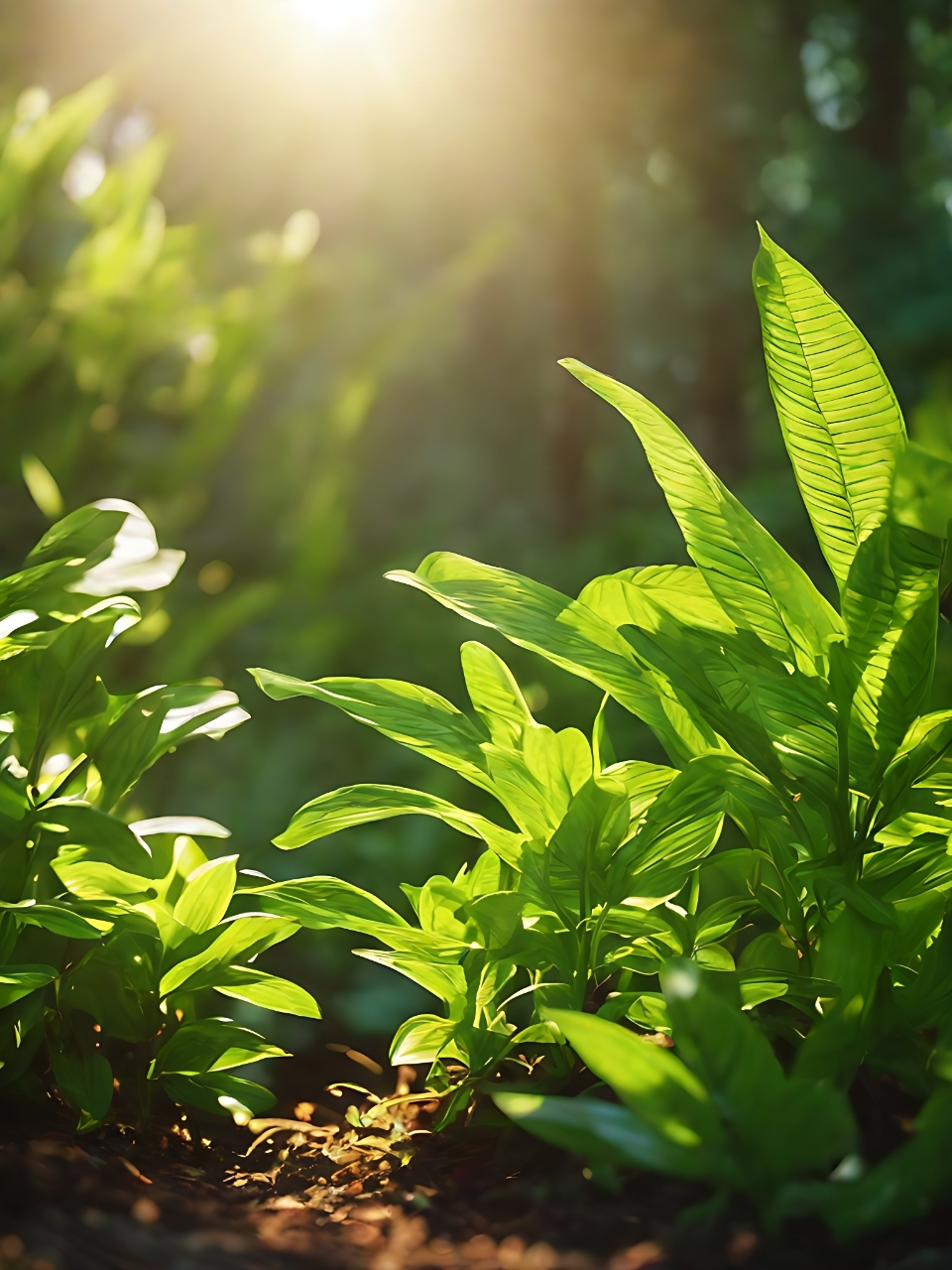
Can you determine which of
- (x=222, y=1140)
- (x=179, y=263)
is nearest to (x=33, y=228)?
(x=179, y=263)

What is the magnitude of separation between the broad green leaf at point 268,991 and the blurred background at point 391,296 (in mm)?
502

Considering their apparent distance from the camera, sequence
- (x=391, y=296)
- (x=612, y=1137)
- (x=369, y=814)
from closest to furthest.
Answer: (x=612, y=1137), (x=369, y=814), (x=391, y=296)

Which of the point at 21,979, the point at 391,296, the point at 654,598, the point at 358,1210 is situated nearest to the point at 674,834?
the point at 654,598

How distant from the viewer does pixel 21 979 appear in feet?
1.88

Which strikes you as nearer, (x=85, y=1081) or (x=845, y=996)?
(x=845, y=996)

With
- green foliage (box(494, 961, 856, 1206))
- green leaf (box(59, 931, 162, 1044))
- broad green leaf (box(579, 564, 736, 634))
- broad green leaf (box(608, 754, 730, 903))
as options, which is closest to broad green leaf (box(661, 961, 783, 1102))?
green foliage (box(494, 961, 856, 1206))

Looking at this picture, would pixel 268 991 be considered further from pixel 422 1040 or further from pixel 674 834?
pixel 674 834

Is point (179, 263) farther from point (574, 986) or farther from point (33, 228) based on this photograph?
point (574, 986)

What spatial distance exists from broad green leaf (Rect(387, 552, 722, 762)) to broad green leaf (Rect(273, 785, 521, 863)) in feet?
0.37

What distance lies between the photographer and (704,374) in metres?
5.54

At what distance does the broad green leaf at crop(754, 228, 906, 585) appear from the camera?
1.92 ft

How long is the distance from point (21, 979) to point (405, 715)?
0.86 feet

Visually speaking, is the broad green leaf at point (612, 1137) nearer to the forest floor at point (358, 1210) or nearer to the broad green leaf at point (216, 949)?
the forest floor at point (358, 1210)

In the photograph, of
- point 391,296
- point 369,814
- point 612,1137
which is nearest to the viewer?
point 612,1137
